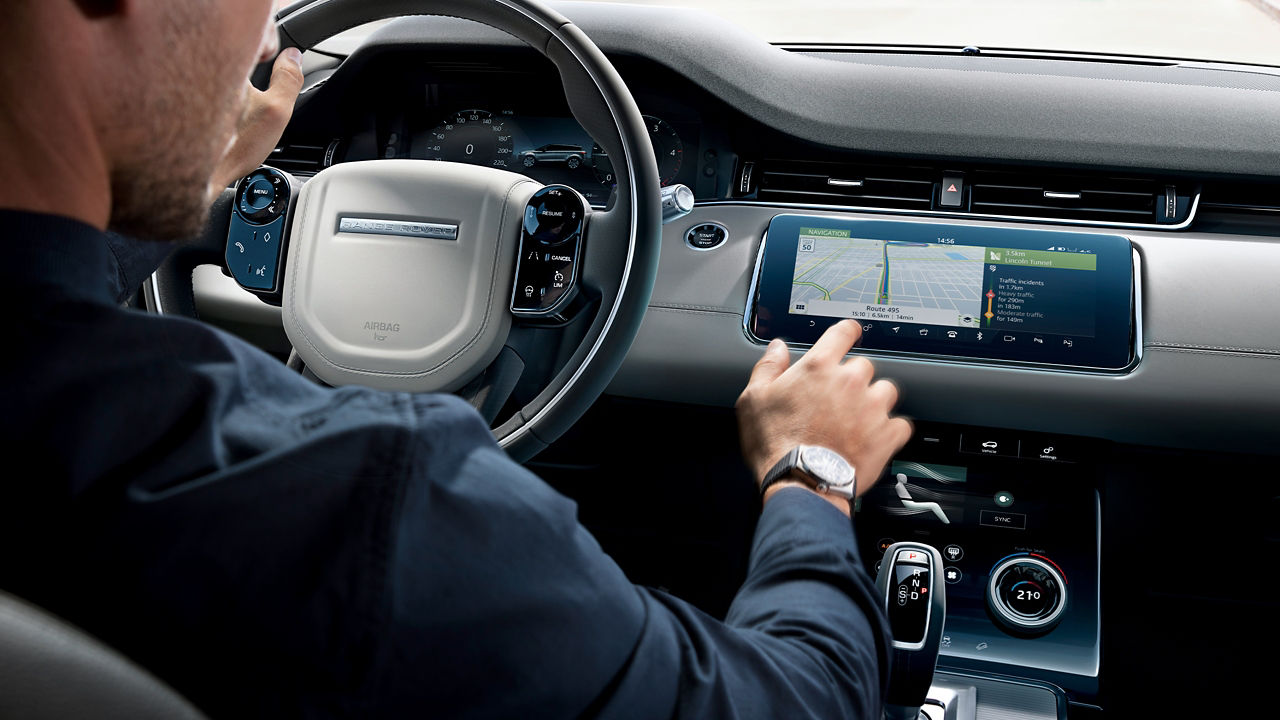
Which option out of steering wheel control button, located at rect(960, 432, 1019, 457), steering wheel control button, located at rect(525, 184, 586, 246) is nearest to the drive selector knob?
steering wheel control button, located at rect(960, 432, 1019, 457)

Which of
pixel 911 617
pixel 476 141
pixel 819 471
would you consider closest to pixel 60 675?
pixel 819 471

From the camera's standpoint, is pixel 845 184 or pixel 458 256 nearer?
pixel 458 256

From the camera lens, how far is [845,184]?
1.65m

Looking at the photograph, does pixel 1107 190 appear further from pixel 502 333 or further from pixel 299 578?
pixel 299 578

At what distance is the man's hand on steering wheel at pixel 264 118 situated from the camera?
4.08ft

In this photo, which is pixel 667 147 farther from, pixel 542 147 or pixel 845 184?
pixel 845 184

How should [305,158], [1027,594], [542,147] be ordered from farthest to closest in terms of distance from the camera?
[305,158] < [542,147] < [1027,594]

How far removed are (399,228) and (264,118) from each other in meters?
0.22

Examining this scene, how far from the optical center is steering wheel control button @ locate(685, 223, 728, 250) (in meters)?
1.62

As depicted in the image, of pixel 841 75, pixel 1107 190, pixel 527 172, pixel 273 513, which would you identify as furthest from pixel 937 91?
pixel 273 513

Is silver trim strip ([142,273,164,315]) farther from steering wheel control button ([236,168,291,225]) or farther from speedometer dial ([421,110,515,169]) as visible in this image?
speedometer dial ([421,110,515,169])

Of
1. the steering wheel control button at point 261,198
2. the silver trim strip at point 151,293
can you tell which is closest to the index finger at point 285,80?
the steering wheel control button at point 261,198

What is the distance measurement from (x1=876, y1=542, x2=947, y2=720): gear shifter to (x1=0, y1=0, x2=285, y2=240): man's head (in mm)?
1029

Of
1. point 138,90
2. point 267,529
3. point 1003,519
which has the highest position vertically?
point 138,90
